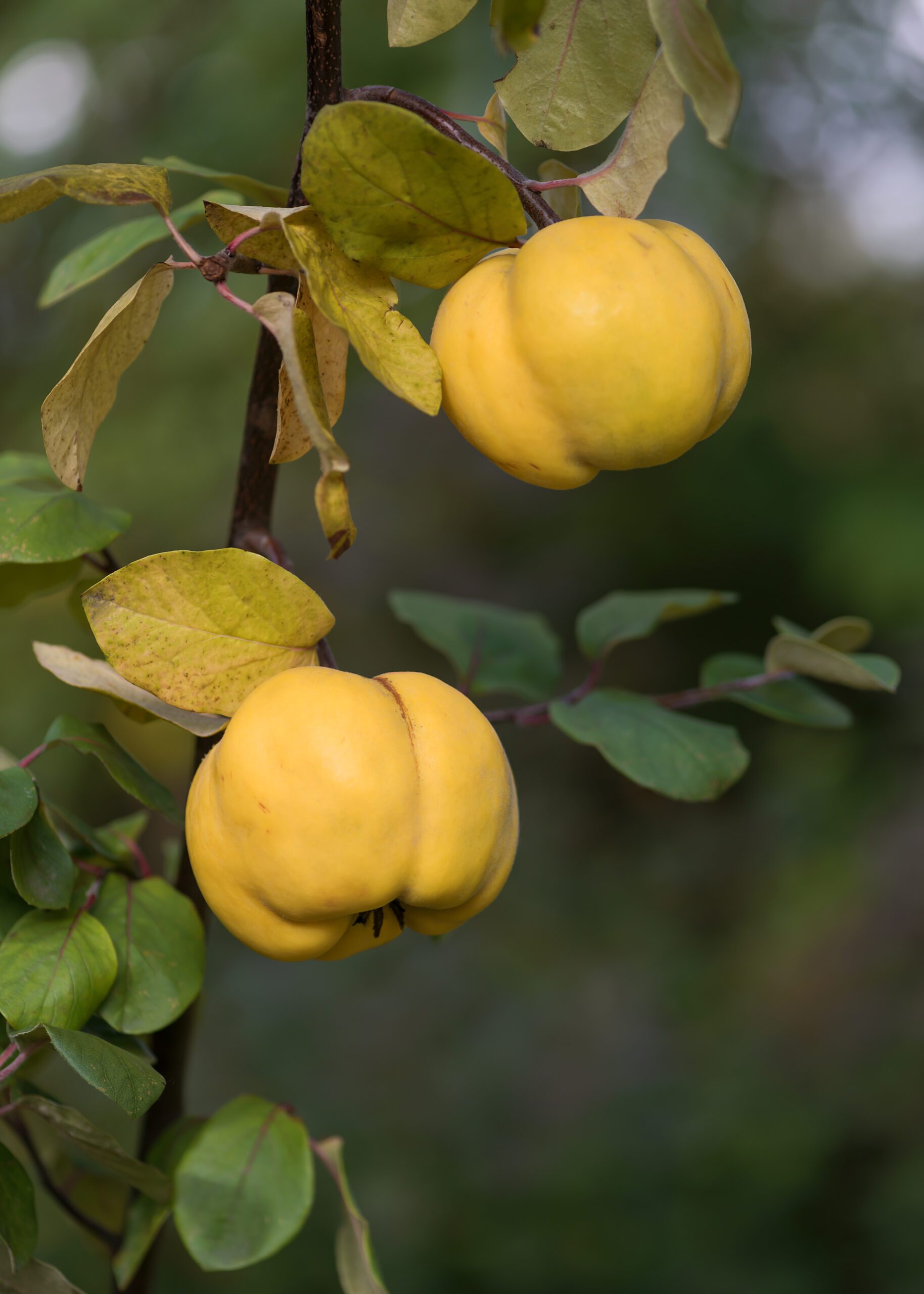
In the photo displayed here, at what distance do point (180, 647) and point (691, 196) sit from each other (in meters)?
1.76

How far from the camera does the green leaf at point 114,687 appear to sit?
1.48ft

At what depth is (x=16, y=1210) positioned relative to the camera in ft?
1.56

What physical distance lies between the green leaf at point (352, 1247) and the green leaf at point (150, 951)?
0.16 m

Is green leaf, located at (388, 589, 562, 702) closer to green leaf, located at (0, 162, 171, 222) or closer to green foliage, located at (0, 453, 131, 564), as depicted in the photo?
green foliage, located at (0, 453, 131, 564)

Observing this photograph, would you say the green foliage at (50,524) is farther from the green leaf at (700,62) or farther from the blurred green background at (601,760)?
the blurred green background at (601,760)

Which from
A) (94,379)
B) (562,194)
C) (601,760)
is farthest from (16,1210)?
(601,760)

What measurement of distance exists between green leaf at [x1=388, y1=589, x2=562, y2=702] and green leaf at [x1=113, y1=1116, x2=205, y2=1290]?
1.33 feet

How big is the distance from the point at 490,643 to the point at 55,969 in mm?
550

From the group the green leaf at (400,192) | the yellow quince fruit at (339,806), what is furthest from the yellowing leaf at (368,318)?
the yellow quince fruit at (339,806)

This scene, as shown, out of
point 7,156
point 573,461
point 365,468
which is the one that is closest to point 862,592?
point 365,468

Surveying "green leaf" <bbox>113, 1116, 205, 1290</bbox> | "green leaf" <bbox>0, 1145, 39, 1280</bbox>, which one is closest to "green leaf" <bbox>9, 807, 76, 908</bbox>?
"green leaf" <bbox>0, 1145, 39, 1280</bbox>

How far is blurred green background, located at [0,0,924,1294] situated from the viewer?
5.58ft

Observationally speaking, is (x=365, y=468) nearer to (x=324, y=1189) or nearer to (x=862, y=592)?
(x=862, y=592)

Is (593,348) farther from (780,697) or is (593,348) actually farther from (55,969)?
(780,697)
